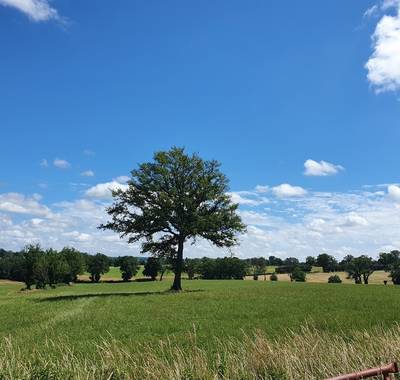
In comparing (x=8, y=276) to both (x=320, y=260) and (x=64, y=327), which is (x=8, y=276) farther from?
(x=64, y=327)

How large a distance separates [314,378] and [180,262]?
45.4m

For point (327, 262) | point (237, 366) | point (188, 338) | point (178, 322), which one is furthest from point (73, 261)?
point (237, 366)

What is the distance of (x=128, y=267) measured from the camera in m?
144

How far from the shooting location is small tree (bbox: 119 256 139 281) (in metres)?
144

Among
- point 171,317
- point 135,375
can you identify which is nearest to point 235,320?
point 171,317

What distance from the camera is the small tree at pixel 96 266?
147250 mm

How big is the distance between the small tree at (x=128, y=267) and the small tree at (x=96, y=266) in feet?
24.6

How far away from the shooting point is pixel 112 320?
26000 millimetres

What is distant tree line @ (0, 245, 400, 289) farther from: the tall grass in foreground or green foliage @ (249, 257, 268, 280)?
the tall grass in foreground

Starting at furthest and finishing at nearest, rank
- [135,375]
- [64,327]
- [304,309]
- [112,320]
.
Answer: [304,309] → [112,320] → [64,327] → [135,375]

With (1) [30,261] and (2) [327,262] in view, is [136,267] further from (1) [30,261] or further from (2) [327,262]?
(2) [327,262]

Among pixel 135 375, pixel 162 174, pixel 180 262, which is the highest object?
pixel 162 174

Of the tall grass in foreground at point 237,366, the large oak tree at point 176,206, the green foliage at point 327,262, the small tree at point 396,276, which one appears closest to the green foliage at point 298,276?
the small tree at point 396,276

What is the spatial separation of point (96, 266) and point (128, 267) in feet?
36.4
